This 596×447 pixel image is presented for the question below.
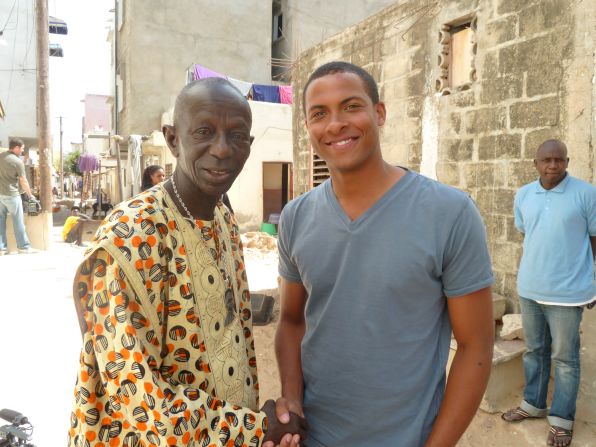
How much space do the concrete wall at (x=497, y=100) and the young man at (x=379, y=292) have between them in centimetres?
268

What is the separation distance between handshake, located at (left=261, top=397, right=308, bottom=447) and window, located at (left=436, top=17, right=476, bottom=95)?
3631 millimetres

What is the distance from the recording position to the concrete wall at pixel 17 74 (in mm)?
22531

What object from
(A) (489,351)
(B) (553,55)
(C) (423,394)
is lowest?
(C) (423,394)

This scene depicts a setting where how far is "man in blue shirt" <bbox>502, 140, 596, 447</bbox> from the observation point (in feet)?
10.1

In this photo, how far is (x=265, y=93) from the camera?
15.2 metres

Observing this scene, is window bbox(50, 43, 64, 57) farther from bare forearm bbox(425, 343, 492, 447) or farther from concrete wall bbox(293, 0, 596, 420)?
bare forearm bbox(425, 343, 492, 447)

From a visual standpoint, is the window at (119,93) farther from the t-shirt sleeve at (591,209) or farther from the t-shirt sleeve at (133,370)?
the t-shirt sleeve at (133,370)

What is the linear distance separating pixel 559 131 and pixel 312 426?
3093mm

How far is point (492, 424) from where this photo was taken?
3473 mm

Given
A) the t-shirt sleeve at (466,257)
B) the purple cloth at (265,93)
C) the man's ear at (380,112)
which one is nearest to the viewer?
the t-shirt sleeve at (466,257)

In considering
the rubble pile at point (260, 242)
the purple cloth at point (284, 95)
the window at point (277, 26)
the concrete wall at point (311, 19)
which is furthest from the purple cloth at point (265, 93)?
the window at point (277, 26)

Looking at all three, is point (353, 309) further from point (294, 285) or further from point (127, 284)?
point (127, 284)

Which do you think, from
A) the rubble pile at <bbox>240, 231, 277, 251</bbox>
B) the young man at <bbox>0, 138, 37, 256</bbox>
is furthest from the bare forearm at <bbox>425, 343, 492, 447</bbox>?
the rubble pile at <bbox>240, 231, 277, 251</bbox>

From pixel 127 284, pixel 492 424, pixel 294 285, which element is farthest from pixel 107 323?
pixel 492 424
